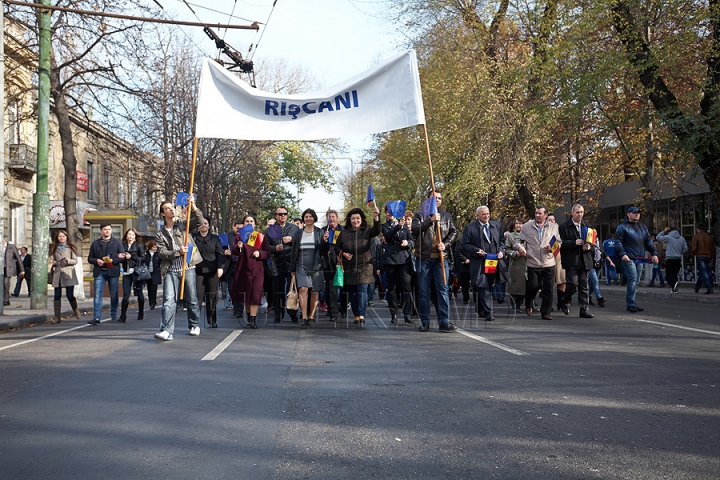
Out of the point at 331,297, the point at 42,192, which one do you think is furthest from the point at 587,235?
the point at 42,192

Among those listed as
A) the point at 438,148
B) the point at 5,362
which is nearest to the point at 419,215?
the point at 5,362

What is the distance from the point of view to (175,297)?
1075 centimetres

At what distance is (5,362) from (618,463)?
22.5 feet

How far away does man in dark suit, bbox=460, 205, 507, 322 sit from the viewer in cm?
1244

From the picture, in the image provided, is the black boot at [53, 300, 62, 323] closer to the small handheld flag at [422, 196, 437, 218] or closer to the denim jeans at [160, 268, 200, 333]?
the denim jeans at [160, 268, 200, 333]

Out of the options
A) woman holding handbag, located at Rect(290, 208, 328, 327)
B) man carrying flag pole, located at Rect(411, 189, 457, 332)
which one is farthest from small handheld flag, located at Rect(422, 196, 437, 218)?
woman holding handbag, located at Rect(290, 208, 328, 327)

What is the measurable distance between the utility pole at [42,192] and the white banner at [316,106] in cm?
749

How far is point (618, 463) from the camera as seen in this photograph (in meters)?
4.30

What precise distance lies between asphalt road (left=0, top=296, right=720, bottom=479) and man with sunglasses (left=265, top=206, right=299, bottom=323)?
115 inches

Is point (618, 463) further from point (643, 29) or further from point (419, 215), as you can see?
point (643, 29)

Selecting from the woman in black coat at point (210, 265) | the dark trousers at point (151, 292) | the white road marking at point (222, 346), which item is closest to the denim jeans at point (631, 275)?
the white road marking at point (222, 346)

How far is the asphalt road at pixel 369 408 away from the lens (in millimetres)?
4371

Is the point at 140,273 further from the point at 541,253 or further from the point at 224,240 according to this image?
the point at 541,253

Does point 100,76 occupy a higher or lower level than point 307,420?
higher
